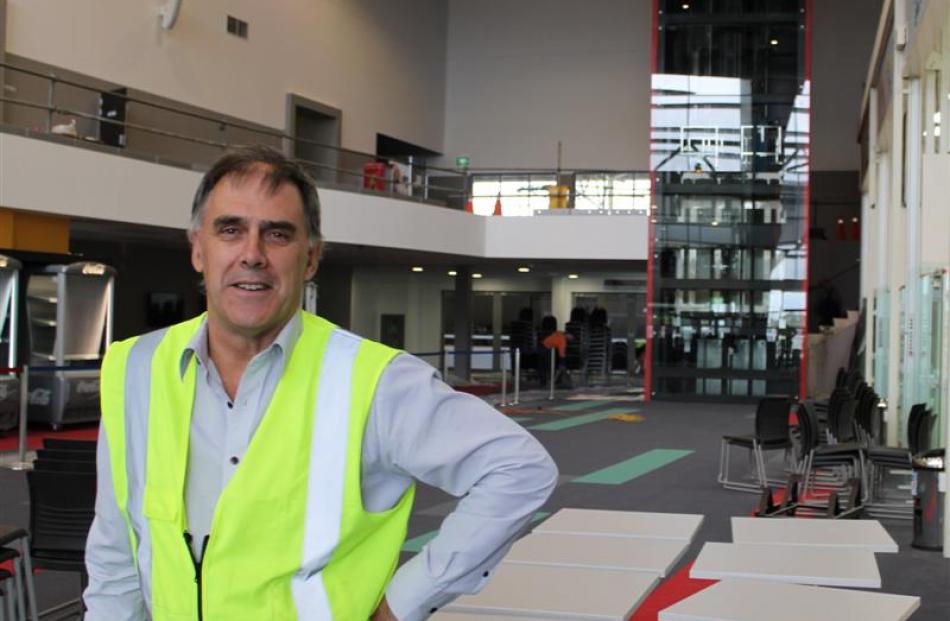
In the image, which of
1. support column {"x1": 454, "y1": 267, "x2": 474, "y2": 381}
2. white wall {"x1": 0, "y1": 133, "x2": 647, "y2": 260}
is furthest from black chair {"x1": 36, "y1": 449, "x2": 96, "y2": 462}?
support column {"x1": 454, "y1": 267, "x2": 474, "y2": 381}

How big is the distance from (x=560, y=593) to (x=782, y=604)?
0.64 m

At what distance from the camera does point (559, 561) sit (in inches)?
165

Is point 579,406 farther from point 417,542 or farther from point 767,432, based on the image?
point 417,542

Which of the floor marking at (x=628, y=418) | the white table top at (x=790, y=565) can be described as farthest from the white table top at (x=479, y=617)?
the floor marking at (x=628, y=418)

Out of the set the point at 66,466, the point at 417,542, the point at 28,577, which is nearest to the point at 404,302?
the point at 417,542

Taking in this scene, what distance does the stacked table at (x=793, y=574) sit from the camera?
3.41 meters

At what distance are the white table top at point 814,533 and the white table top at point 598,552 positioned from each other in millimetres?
372

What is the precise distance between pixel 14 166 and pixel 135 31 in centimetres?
647

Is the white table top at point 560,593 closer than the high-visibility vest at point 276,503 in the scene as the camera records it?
No

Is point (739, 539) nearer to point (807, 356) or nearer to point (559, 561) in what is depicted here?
point (559, 561)

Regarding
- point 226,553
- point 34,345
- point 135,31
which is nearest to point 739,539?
point 226,553

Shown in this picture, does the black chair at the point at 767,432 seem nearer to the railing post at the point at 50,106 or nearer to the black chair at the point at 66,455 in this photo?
the black chair at the point at 66,455

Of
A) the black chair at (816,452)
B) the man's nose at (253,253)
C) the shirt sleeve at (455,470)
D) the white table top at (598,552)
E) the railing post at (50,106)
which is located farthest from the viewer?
the railing post at (50,106)

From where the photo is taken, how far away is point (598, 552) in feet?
14.3
